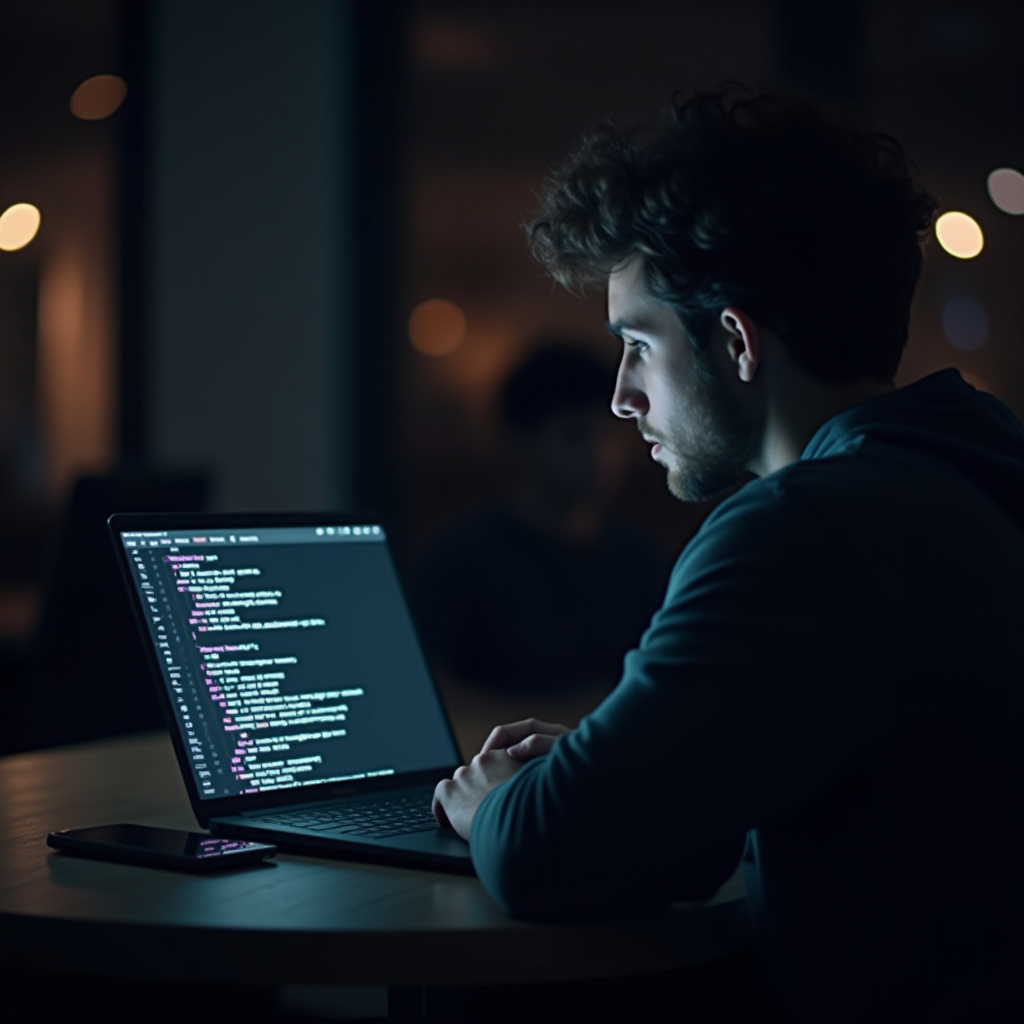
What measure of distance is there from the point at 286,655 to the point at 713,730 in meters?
0.62

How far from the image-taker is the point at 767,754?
0.98 m

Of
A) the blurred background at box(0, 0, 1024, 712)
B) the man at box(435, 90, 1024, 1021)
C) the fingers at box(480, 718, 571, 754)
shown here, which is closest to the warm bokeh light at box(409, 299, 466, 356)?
the blurred background at box(0, 0, 1024, 712)

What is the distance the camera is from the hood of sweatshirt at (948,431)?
117 cm

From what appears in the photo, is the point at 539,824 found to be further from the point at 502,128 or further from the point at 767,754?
the point at 502,128

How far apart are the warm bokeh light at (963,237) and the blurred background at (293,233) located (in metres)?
0.84

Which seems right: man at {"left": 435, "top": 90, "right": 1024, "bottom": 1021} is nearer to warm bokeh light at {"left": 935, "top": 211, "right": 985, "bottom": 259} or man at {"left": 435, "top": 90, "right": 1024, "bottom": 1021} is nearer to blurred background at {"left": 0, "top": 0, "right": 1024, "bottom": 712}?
warm bokeh light at {"left": 935, "top": 211, "right": 985, "bottom": 259}

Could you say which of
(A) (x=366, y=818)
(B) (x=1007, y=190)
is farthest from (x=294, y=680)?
(B) (x=1007, y=190)

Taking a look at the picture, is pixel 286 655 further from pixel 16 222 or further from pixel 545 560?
pixel 545 560

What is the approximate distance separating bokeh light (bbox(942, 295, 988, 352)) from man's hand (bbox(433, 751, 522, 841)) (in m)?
2.44

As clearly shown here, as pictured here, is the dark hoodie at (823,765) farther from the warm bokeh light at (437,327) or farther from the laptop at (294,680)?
the warm bokeh light at (437,327)

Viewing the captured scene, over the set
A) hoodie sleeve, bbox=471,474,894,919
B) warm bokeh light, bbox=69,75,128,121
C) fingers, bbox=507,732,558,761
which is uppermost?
warm bokeh light, bbox=69,75,128,121

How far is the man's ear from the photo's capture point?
1257 millimetres

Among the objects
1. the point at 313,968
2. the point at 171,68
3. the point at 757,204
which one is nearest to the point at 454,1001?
the point at 313,968

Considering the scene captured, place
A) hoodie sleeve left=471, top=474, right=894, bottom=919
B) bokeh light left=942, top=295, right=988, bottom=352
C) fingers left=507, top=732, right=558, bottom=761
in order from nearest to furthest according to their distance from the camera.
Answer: hoodie sleeve left=471, top=474, right=894, bottom=919
fingers left=507, top=732, right=558, bottom=761
bokeh light left=942, top=295, right=988, bottom=352
